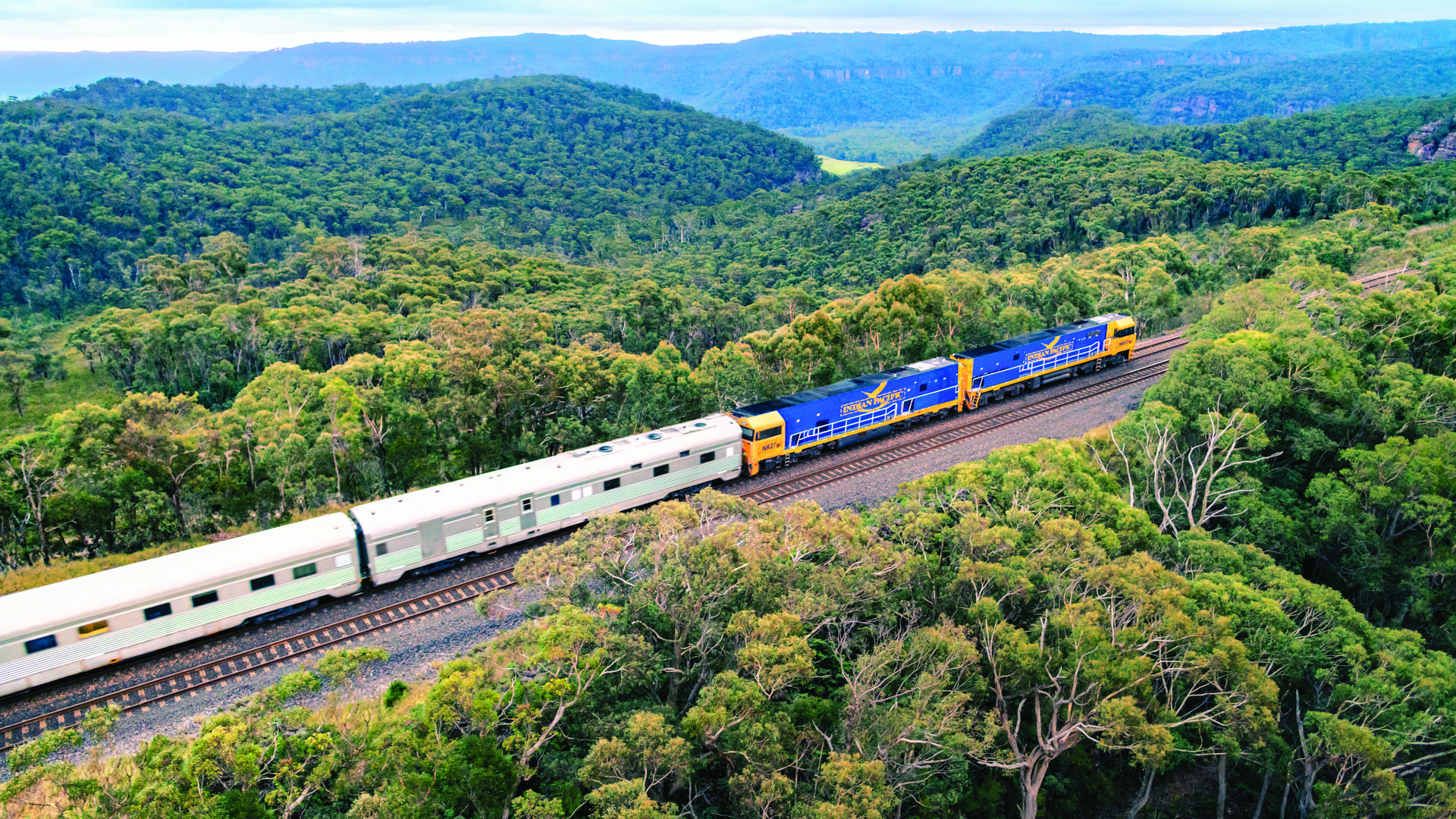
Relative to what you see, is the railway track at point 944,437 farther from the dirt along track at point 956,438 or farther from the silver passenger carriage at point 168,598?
the silver passenger carriage at point 168,598

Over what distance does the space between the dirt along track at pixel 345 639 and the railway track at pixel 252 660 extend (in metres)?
0.03

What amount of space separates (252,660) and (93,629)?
396 cm

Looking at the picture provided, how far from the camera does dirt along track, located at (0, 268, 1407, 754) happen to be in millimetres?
22516

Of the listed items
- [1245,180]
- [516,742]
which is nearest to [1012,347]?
[516,742]

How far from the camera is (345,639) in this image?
2566 cm

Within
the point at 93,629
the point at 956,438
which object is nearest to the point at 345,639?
the point at 93,629

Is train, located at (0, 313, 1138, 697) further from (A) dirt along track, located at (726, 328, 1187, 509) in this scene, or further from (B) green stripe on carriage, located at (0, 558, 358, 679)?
(A) dirt along track, located at (726, 328, 1187, 509)

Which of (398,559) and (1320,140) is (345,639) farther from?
(1320,140)

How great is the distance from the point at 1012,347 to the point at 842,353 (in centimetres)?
902

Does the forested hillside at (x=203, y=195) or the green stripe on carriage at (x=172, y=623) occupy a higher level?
the forested hillside at (x=203, y=195)

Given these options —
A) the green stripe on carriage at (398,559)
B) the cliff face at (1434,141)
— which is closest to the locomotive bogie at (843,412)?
the green stripe on carriage at (398,559)

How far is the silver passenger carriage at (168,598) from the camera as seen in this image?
73.6 ft

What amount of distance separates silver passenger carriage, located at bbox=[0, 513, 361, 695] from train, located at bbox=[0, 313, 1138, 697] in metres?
0.03

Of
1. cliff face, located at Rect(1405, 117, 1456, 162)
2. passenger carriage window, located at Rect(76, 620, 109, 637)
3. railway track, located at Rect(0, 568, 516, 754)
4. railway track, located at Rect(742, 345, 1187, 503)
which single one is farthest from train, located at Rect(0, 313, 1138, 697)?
cliff face, located at Rect(1405, 117, 1456, 162)
